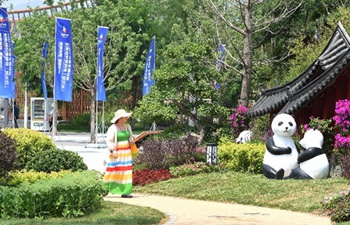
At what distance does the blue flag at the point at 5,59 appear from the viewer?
2878cm

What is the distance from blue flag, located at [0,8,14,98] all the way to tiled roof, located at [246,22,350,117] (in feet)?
37.4

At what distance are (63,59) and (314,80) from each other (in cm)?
1372

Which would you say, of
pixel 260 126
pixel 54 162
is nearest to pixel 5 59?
pixel 260 126

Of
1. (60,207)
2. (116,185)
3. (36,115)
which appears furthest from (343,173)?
(36,115)

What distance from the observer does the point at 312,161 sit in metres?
16.4

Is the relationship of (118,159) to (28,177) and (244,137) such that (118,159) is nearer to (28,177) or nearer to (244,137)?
(28,177)

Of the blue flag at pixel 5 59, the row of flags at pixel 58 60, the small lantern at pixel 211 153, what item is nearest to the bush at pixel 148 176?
the small lantern at pixel 211 153

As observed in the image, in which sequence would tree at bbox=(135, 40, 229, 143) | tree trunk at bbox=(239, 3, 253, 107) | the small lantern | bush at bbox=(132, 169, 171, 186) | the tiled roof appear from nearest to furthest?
1. the tiled roof
2. bush at bbox=(132, 169, 171, 186)
3. the small lantern
4. tree at bbox=(135, 40, 229, 143)
5. tree trunk at bbox=(239, 3, 253, 107)

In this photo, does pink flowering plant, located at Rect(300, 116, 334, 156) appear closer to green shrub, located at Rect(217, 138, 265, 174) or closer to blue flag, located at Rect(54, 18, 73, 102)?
green shrub, located at Rect(217, 138, 265, 174)

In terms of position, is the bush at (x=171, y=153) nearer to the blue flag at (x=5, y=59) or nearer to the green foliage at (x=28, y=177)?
the green foliage at (x=28, y=177)

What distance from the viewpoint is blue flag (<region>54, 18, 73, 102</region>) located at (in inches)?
1139

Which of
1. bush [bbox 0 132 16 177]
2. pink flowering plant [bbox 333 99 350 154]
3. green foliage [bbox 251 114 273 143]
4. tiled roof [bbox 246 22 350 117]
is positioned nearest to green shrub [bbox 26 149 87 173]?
bush [bbox 0 132 16 177]

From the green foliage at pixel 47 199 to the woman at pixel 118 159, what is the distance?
9.14 feet

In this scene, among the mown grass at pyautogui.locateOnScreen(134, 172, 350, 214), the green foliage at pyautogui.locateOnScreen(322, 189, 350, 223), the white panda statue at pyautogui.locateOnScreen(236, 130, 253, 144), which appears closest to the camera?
the green foliage at pyautogui.locateOnScreen(322, 189, 350, 223)
